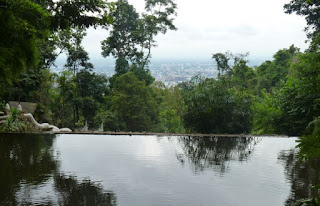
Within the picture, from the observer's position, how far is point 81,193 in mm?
4711

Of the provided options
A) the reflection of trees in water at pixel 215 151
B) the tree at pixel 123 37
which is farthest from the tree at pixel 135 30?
the reflection of trees in water at pixel 215 151

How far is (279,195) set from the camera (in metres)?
4.90

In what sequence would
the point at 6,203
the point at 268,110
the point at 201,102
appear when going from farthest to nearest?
the point at 268,110 < the point at 201,102 < the point at 6,203

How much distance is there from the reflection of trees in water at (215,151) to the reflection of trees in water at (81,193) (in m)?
2.07

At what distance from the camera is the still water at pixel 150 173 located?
4602mm

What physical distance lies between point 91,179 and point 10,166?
1.76 m

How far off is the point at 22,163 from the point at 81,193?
236 centimetres

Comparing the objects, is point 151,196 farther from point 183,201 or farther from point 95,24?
point 95,24

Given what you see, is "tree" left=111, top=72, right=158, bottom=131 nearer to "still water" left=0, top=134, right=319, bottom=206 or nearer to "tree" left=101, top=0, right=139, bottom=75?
"tree" left=101, top=0, right=139, bottom=75

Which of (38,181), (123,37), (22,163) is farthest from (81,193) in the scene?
(123,37)

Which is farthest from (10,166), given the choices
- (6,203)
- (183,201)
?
(183,201)

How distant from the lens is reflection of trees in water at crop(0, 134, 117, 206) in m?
4.38

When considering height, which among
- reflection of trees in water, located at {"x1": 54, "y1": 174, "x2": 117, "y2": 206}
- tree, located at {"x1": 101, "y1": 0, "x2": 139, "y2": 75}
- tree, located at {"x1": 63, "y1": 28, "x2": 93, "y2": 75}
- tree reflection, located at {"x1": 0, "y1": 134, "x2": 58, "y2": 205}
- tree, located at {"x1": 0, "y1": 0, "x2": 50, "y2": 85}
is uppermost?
tree, located at {"x1": 101, "y1": 0, "x2": 139, "y2": 75}

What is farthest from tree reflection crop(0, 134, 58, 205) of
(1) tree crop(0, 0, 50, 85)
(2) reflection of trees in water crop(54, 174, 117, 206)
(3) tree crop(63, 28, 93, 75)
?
(3) tree crop(63, 28, 93, 75)
